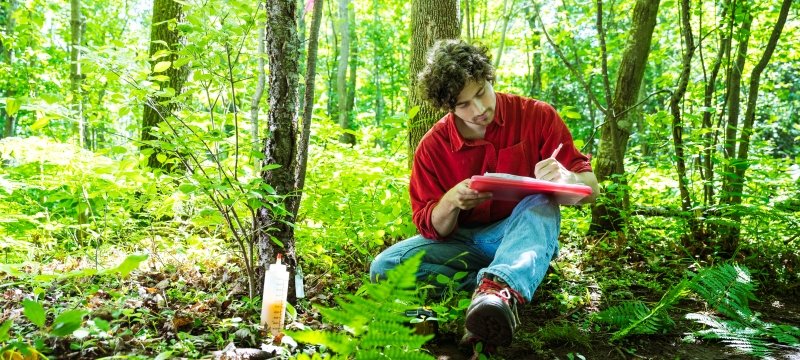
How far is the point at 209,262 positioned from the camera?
3205 mm

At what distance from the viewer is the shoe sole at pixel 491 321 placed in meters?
1.87

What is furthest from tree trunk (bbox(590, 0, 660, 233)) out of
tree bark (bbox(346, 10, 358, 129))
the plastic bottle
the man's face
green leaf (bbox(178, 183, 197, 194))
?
tree bark (bbox(346, 10, 358, 129))

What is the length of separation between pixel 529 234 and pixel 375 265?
89 centimetres

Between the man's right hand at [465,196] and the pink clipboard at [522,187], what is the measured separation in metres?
0.05

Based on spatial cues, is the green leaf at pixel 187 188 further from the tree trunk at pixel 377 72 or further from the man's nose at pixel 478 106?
the tree trunk at pixel 377 72

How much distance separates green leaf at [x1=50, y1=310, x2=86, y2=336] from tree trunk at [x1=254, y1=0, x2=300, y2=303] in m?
1.08

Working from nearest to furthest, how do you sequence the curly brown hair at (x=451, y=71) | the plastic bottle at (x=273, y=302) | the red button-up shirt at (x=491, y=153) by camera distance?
1. the plastic bottle at (x=273, y=302)
2. the curly brown hair at (x=451, y=71)
3. the red button-up shirt at (x=491, y=153)

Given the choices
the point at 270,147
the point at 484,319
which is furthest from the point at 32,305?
the point at 484,319

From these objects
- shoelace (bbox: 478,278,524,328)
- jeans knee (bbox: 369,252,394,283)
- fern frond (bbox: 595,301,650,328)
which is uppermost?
shoelace (bbox: 478,278,524,328)

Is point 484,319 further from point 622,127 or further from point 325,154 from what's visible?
point 622,127

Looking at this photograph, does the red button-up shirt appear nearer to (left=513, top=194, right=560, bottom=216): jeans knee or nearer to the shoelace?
(left=513, top=194, right=560, bottom=216): jeans knee

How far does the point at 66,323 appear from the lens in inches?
49.4

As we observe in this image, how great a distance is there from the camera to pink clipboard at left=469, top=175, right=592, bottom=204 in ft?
6.91

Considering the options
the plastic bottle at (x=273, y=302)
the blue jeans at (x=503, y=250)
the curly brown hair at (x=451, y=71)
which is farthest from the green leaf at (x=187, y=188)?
the curly brown hair at (x=451, y=71)
